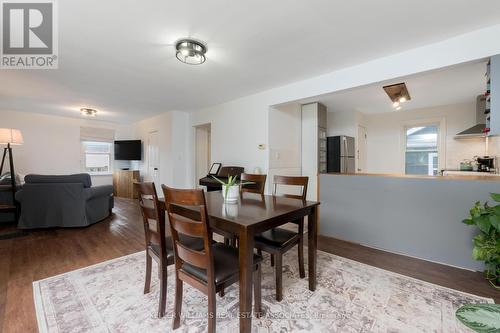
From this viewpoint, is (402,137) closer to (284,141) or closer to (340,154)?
(340,154)

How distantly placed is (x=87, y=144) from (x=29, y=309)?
6006 millimetres

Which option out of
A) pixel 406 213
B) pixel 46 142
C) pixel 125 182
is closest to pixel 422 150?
pixel 406 213

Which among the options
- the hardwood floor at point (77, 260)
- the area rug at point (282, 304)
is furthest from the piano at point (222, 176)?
the area rug at point (282, 304)

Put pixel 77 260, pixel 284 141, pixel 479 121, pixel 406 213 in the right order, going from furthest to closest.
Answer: pixel 284 141 → pixel 479 121 → pixel 406 213 → pixel 77 260

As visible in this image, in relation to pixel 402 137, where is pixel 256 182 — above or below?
below

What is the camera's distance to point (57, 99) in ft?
13.9

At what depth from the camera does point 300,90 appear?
3322mm

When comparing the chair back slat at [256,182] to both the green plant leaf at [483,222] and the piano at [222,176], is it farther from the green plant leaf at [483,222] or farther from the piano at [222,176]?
the green plant leaf at [483,222]

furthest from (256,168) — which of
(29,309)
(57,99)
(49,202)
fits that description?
(57,99)

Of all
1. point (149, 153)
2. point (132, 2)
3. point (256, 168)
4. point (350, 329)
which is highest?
point (132, 2)

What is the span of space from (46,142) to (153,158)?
106 inches

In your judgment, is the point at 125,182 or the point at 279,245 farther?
the point at 125,182

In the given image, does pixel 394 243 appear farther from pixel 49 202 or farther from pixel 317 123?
pixel 49 202

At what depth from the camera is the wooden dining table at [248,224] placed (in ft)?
4.07
